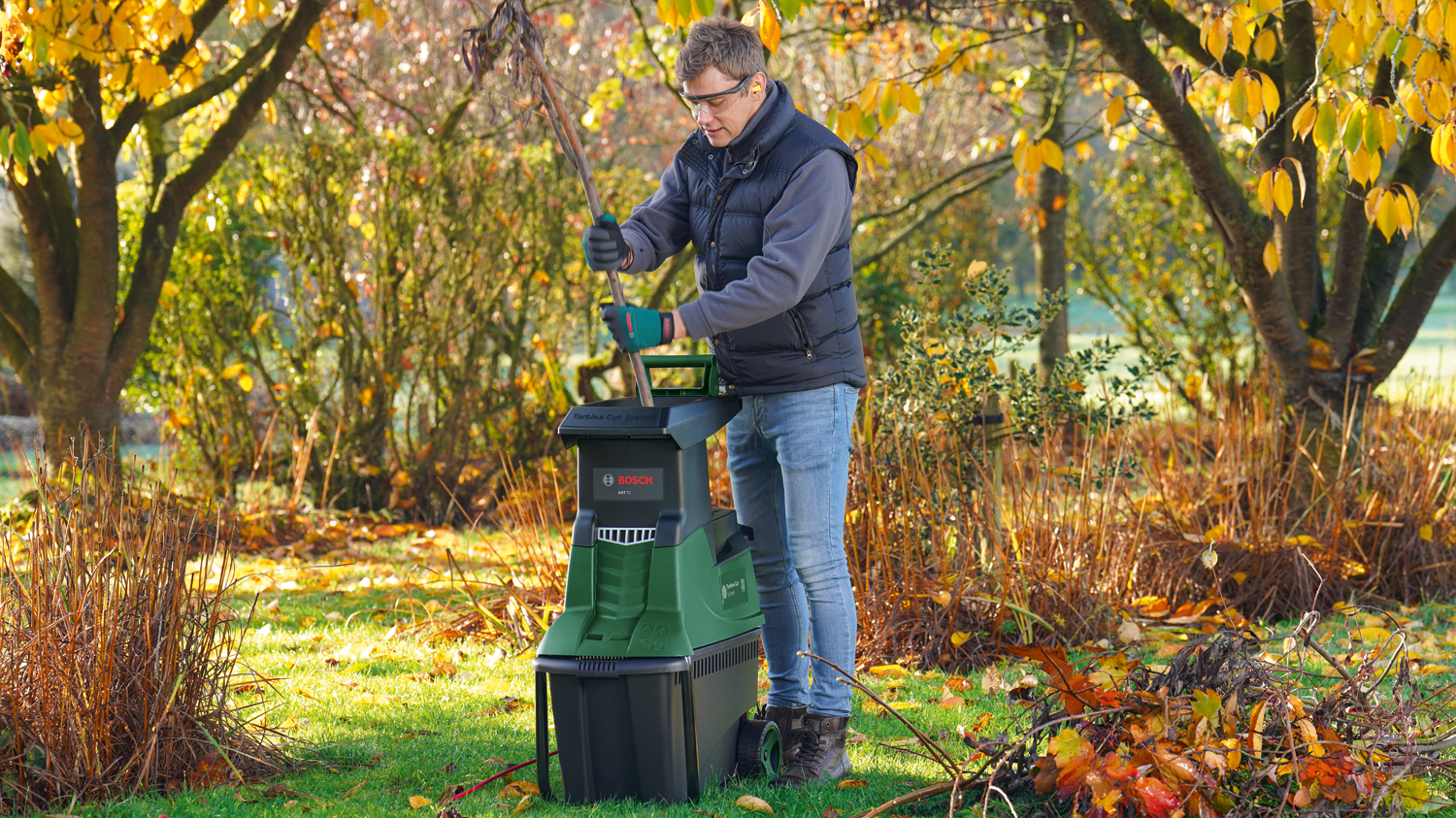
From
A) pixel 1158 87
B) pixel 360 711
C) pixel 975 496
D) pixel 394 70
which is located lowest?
pixel 360 711

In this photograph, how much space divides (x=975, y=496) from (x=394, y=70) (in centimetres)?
939

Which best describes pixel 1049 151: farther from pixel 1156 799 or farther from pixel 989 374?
→ pixel 1156 799

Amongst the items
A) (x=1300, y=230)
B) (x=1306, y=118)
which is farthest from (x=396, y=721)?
(x=1300, y=230)

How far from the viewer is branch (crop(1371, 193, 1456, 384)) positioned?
4.68 metres

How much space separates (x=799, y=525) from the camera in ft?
9.03

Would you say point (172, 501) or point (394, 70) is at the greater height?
point (394, 70)

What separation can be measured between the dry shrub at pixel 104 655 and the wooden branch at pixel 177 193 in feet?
10.0

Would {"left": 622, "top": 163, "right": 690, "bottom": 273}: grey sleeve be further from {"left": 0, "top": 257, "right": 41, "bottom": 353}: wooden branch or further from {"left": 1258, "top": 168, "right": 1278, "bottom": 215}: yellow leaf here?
{"left": 0, "top": 257, "right": 41, "bottom": 353}: wooden branch

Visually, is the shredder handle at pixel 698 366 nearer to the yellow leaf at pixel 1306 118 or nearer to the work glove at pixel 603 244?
the work glove at pixel 603 244

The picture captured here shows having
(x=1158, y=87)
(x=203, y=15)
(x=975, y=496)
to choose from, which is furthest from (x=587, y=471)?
(x=203, y=15)

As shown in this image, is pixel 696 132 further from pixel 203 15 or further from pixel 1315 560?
pixel 203 15

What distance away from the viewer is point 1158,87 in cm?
436

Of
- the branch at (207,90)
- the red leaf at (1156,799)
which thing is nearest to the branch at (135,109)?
the branch at (207,90)

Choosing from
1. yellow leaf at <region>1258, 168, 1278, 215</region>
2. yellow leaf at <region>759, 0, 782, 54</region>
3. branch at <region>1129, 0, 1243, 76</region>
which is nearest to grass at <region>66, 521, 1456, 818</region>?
yellow leaf at <region>1258, 168, 1278, 215</region>
